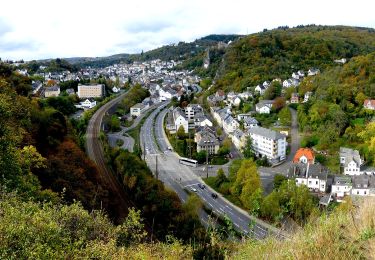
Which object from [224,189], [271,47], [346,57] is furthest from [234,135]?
[346,57]

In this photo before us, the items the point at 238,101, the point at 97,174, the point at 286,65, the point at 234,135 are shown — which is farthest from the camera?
the point at 286,65

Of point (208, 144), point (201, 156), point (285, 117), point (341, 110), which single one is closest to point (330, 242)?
point (201, 156)

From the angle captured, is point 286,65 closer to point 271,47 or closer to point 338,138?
point 271,47

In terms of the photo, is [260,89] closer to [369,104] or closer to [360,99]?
[360,99]

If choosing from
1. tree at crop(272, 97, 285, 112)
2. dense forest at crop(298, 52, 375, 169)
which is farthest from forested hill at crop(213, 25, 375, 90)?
dense forest at crop(298, 52, 375, 169)

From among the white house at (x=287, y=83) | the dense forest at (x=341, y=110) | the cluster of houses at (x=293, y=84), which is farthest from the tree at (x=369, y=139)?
the white house at (x=287, y=83)

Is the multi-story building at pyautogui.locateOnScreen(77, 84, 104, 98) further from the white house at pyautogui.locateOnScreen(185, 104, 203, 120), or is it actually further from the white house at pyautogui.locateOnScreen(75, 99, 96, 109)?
the white house at pyautogui.locateOnScreen(185, 104, 203, 120)
